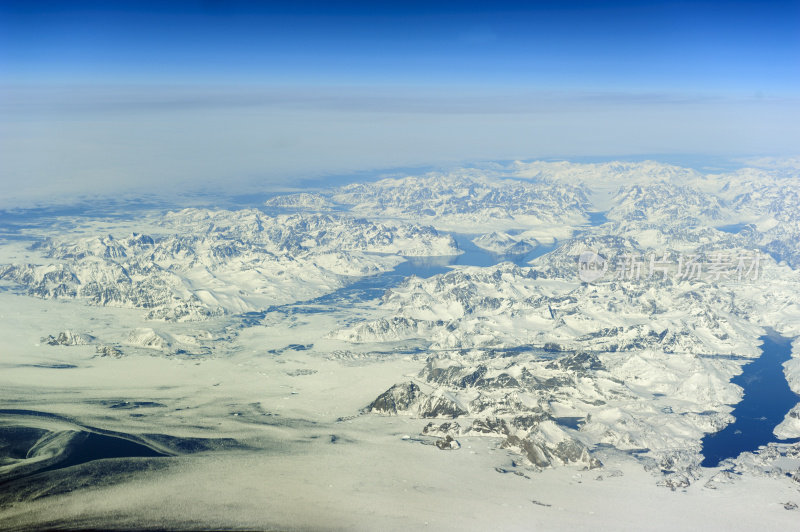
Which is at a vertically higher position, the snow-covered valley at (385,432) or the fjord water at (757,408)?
the snow-covered valley at (385,432)

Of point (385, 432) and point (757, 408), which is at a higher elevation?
point (385, 432)

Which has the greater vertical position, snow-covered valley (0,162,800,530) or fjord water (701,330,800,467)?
snow-covered valley (0,162,800,530)

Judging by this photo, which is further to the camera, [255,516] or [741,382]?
[741,382]

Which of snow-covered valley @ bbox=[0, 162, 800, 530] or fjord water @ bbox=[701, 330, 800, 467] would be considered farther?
fjord water @ bbox=[701, 330, 800, 467]

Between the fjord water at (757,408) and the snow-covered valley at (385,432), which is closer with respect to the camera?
the snow-covered valley at (385,432)

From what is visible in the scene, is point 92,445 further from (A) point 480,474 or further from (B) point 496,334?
(B) point 496,334

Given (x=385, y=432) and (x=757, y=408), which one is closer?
(x=385, y=432)

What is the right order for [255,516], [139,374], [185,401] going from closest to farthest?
[255,516]
[185,401]
[139,374]

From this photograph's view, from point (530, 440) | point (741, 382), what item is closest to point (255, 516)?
point (530, 440)
